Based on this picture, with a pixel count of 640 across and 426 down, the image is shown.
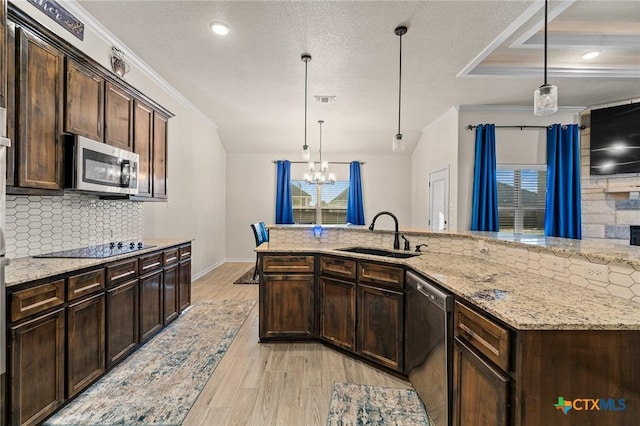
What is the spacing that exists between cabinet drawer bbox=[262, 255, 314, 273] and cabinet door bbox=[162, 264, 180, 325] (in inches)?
43.9

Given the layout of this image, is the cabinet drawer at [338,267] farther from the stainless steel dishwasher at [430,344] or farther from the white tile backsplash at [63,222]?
the white tile backsplash at [63,222]

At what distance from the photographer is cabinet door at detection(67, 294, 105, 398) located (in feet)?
5.86

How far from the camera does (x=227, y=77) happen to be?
11.8ft

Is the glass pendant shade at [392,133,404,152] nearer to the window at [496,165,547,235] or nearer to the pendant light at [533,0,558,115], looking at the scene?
the pendant light at [533,0,558,115]

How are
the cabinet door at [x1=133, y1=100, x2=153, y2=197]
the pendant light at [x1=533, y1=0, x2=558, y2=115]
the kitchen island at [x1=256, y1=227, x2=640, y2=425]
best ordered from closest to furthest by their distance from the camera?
1. the kitchen island at [x1=256, y1=227, x2=640, y2=425]
2. the pendant light at [x1=533, y1=0, x2=558, y2=115]
3. the cabinet door at [x1=133, y1=100, x2=153, y2=197]

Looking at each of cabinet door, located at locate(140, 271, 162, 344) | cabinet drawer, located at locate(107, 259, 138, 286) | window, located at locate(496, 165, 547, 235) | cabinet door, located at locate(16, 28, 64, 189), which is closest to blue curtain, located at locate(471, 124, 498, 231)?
window, located at locate(496, 165, 547, 235)

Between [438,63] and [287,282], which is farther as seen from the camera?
[438,63]

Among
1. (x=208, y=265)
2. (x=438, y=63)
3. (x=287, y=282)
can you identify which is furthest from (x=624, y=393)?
(x=208, y=265)

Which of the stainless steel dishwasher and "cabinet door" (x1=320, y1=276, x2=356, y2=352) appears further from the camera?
"cabinet door" (x1=320, y1=276, x2=356, y2=352)

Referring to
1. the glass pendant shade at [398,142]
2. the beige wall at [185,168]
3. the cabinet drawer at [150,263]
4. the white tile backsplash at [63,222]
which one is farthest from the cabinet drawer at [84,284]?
the glass pendant shade at [398,142]

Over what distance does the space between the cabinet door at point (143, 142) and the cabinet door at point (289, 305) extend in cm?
163

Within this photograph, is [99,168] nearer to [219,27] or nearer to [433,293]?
[219,27]

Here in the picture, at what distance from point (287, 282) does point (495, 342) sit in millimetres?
1852

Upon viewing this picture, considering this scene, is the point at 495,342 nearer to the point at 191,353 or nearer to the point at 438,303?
the point at 438,303
